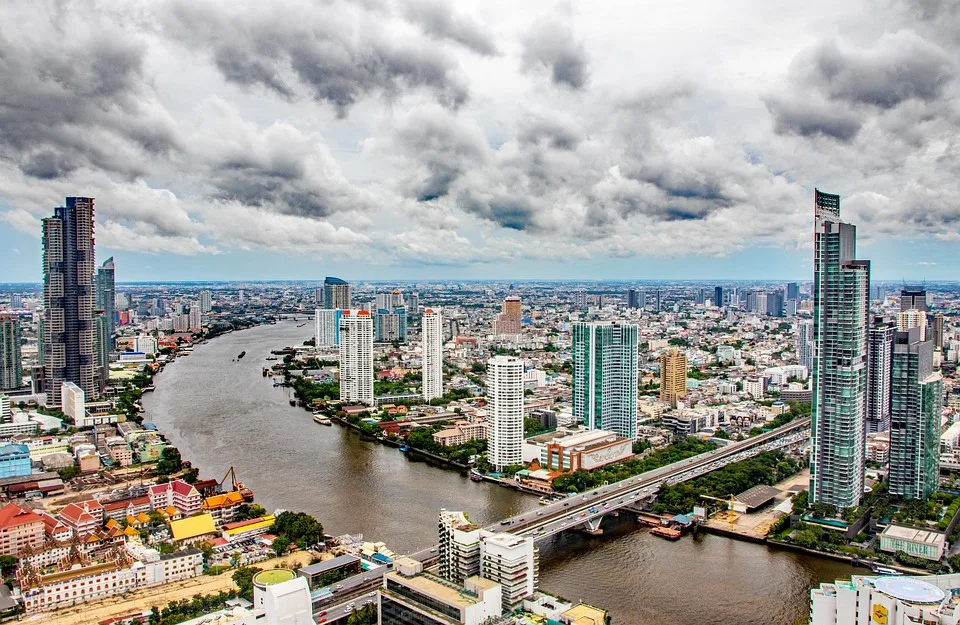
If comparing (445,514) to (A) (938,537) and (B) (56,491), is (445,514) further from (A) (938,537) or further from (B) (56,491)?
(B) (56,491)

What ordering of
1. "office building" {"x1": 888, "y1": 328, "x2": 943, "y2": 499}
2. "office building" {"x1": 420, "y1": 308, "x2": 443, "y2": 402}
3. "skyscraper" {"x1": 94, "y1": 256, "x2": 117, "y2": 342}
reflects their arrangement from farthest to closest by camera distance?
"skyscraper" {"x1": 94, "y1": 256, "x2": 117, "y2": 342}, "office building" {"x1": 420, "y1": 308, "x2": 443, "y2": 402}, "office building" {"x1": 888, "y1": 328, "x2": 943, "y2": 499}

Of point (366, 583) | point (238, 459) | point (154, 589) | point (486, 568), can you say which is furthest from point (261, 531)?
point (238, 459)

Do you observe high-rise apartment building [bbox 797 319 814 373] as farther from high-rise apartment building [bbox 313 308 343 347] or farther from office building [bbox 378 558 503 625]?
office building [bbox 378 558 503 625]

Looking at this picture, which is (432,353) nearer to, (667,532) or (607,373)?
(607,373)

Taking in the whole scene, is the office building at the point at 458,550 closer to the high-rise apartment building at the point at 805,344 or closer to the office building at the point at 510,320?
the high-rise apartment building at the point at 805,344

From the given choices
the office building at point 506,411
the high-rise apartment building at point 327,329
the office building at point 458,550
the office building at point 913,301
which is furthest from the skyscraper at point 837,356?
the high-rise apartment building at point 327,329

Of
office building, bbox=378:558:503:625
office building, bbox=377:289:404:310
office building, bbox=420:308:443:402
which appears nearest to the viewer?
office building, bbox=378:558:503:625

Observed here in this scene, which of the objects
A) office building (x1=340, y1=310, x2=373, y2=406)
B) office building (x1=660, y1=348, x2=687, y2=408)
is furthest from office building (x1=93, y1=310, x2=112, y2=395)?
office building (x1=660, y1=348, x2=687, y2=408)

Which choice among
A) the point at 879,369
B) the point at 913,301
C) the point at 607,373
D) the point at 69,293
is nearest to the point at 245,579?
the point at 607,373
